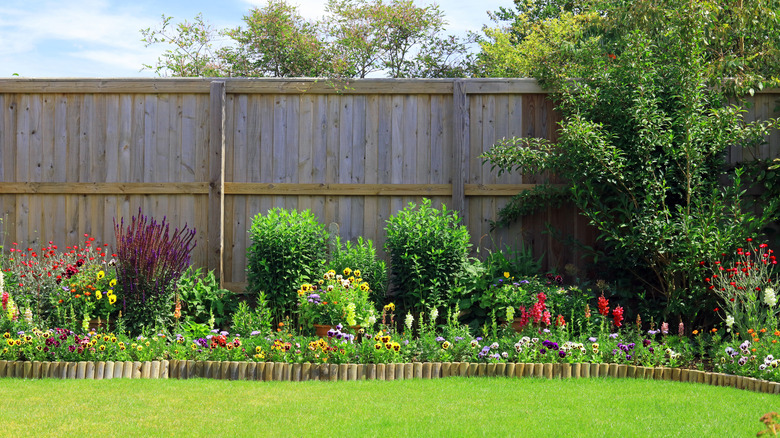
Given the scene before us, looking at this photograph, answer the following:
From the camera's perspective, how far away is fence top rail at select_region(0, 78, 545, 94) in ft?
24.8

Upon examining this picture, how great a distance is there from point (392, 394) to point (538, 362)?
54.9 inches

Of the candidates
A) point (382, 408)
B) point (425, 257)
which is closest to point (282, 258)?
point (425, 257)

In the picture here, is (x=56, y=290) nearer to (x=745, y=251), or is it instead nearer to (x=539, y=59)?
(x=539, y=59)

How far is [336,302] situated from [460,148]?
2.25 m

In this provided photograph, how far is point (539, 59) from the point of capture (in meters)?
7.52

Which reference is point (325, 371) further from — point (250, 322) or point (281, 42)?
point (281, 42)

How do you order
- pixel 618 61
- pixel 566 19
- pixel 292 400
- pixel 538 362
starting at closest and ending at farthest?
pixel 292 400
pixel 538 362
pixel 618 61
pixel 566 19

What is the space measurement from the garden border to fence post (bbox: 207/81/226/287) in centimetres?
218

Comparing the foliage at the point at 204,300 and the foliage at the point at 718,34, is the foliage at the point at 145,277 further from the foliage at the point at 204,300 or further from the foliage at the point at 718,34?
the foliage at the point at 718,34

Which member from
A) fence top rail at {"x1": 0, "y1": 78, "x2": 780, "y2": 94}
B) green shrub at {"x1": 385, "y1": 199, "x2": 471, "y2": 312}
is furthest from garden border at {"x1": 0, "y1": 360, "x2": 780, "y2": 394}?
fence top rail at {"x1": 0, "y1": 78, "x2": 780, "y2": 94}

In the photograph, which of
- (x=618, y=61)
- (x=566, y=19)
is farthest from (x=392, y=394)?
(x=566, y=19)

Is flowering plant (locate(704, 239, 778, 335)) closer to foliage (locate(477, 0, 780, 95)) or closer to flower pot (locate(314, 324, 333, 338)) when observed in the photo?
foliage (locate(477, 0, 780, 95))

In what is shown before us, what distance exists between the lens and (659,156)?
21.5ft

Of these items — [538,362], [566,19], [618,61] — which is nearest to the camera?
[538,362]
